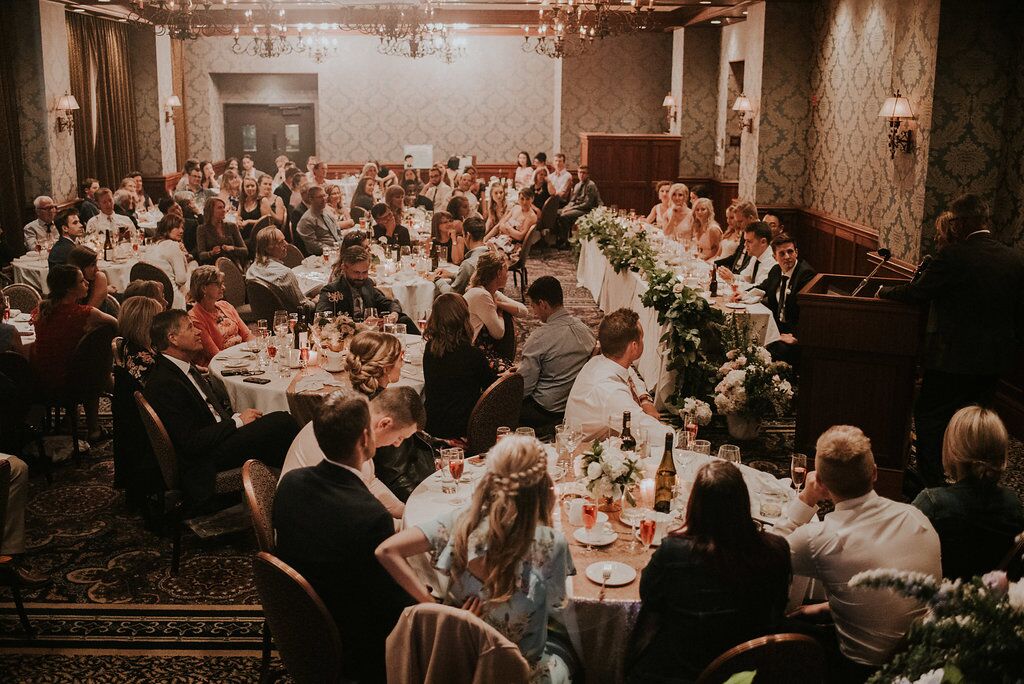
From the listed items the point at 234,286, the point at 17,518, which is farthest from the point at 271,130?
the point at 17,518

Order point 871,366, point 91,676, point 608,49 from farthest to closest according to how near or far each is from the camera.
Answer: point 608,49
point 871,366
point 91,676

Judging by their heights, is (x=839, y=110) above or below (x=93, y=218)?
above

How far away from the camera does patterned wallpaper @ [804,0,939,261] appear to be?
7957 mm

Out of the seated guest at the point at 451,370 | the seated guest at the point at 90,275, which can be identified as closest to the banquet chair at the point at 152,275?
the seated guest at the point at 90,275

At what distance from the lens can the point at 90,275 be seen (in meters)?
6.43

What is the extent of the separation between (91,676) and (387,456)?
4.81 feet

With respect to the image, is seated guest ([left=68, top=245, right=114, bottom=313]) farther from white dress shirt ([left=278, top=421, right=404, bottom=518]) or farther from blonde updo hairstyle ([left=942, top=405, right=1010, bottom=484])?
blonde updo hairstyle ([left=942, top=405, right=1010, bottom=484])

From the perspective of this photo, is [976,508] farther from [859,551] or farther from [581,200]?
[581,200]

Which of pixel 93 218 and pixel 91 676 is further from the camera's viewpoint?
pixel 93 218

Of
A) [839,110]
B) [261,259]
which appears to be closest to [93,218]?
[261,259]

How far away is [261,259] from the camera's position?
7.33 m

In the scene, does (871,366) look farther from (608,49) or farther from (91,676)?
(608,49)

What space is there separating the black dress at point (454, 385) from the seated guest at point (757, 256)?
340 centimetres

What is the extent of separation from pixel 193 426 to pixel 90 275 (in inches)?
92.4
